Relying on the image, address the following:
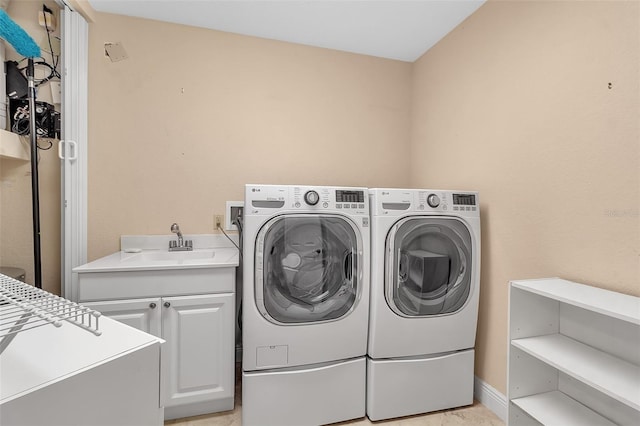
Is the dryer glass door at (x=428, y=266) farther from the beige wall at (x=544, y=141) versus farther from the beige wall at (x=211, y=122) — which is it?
the beige wall at (x=211, y=122)

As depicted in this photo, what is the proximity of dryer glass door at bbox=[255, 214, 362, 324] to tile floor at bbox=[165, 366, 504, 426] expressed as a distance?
693 mm

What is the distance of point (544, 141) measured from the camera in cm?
154

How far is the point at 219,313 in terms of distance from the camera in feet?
5.69

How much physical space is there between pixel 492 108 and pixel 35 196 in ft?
9.58

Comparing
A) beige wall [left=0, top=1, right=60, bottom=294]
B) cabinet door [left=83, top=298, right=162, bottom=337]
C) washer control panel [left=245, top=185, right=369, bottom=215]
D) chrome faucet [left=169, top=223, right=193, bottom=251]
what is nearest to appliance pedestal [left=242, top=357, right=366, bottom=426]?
cabinet door [left=83, top=298, right=162, bottom=337]

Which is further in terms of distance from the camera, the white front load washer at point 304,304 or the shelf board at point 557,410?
the white front load washer at point 304,304

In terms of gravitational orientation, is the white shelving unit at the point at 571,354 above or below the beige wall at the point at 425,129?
below

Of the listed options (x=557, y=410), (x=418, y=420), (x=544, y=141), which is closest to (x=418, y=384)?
(x=418, y=420)

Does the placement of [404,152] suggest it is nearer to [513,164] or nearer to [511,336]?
[513,164]

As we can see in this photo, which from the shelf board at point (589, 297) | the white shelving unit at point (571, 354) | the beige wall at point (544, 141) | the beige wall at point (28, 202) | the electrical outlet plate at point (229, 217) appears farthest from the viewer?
the electrical outlet plate at point (229, 217)

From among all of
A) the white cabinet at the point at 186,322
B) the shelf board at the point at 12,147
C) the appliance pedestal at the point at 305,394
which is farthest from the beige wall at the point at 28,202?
the appliance pedestal at the point at 305,394

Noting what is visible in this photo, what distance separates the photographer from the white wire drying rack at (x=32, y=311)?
64 cm

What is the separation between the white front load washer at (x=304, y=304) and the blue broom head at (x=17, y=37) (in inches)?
61.2

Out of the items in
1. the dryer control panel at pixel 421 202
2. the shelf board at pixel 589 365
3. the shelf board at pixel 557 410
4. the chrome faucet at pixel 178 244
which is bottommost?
the shelf board at pixel 557 410
